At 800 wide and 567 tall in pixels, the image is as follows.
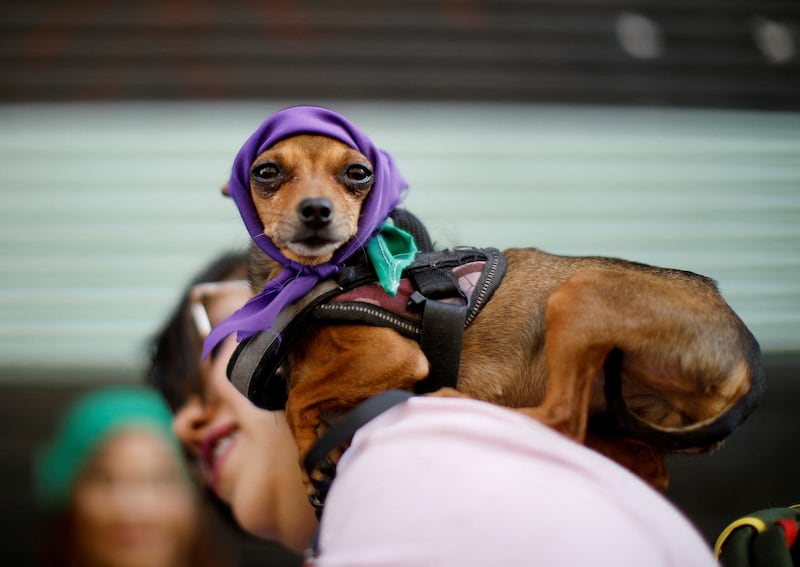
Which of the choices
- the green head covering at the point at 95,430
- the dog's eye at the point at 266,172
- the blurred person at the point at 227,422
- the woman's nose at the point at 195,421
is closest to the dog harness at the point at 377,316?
the dog's eye at the point at 266,172

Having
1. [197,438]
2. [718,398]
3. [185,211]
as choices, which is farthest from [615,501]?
[185,211]

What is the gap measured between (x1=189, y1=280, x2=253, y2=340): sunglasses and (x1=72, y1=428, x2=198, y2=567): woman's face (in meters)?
0.97

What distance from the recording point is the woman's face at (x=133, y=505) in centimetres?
308

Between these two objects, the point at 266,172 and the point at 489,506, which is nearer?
the point at 489,506

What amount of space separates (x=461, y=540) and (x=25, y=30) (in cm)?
450

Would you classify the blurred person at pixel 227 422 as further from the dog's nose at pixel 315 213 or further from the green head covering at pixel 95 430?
the dog's nose at pixel 315 213

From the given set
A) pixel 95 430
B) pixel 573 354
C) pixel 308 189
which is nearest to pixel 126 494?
pixel 95 430

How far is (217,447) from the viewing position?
2467mm

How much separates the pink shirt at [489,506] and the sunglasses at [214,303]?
1.33 m

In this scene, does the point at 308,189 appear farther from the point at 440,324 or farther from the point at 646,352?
the point at 646,352

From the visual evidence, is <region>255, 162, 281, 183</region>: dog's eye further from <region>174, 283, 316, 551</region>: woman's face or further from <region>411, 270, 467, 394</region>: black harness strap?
<region>174, 283, 316, 551</region>: woman's face

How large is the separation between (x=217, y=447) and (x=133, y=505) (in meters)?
0.88

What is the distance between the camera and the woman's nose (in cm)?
255

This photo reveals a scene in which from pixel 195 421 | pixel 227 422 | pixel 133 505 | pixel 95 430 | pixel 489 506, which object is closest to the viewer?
pixel 489 506
